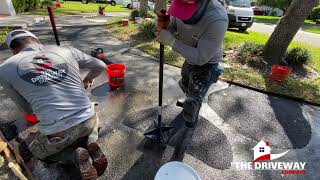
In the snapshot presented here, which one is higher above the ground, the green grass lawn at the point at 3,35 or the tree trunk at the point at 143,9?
the tree trunk at the point at 143,9

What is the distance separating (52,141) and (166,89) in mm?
2930

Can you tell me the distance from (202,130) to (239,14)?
10459mm

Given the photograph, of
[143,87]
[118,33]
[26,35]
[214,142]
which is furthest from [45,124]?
[118,33]

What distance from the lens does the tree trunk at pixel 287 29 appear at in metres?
5.90

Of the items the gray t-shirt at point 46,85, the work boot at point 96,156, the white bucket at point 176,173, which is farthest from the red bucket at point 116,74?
the white bucket at point 176,173

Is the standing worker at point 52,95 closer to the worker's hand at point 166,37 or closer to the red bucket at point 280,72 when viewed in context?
the worker's hand at point 166,37

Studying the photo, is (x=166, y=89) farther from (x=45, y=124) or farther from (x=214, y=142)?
(x=45, y=124)

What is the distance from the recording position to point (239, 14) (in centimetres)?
1249

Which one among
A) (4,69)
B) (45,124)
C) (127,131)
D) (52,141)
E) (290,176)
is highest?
(4,69)

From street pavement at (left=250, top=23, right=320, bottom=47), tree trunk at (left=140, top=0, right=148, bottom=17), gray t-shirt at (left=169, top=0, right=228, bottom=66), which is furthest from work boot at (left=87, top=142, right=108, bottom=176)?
street pavement at (left=250, top=23, right=320, bottom=47)

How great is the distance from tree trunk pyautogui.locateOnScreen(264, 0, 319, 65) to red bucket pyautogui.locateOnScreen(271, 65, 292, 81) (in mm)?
1098

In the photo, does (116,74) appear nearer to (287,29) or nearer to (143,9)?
(287,29)

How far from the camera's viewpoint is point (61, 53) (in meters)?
2.65

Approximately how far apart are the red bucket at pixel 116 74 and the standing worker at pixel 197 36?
5.70 ft
